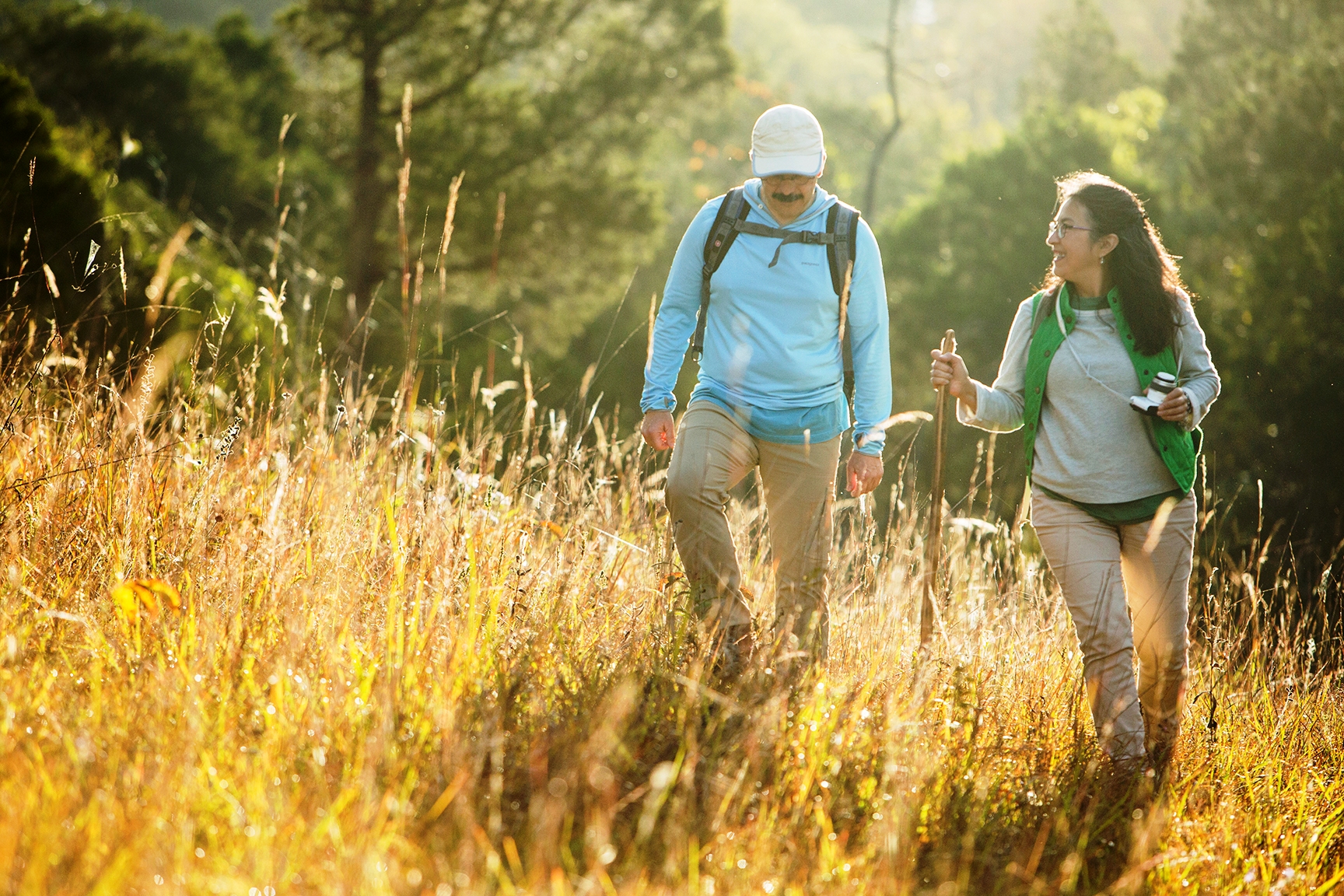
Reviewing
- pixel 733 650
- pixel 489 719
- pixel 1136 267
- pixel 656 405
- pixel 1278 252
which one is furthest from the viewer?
pixel 1278 252

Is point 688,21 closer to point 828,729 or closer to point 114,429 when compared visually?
point 114,429

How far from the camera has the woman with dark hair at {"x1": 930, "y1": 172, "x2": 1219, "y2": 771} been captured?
2.96 meters

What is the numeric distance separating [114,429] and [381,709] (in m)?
A: 1.74

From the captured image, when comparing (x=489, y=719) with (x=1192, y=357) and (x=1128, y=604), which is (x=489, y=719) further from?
(x=1192, y=357)

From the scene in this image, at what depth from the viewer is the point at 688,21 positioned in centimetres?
1514

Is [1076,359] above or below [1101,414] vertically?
above

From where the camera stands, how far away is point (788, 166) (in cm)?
320

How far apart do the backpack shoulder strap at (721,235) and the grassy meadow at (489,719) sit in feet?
2.49

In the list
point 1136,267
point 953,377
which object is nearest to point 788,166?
point 953,377

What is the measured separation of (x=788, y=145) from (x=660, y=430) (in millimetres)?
937

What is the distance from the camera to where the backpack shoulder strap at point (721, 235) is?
332cm

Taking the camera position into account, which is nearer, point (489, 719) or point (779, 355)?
point (489, 719)

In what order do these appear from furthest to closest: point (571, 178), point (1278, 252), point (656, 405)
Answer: point (571, 178) < point (1278, 252) < point (656, 405)

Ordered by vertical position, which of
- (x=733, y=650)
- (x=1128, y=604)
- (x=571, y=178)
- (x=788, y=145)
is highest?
(x=788, y=145)
